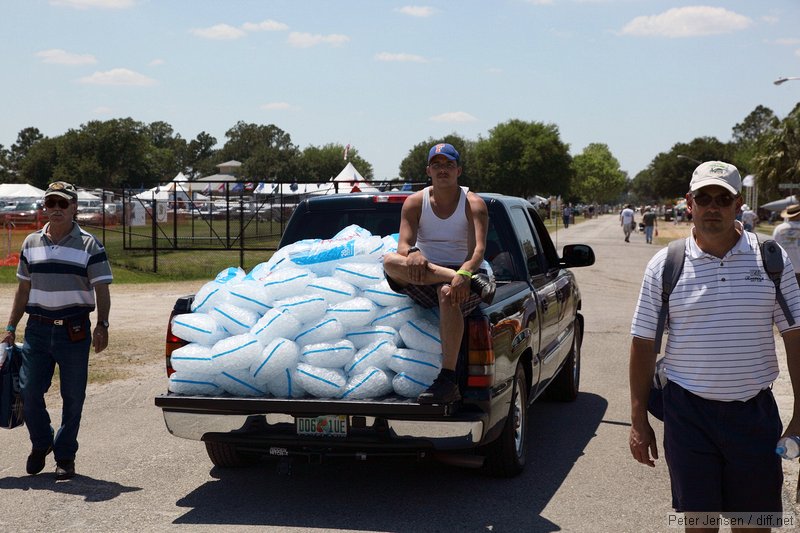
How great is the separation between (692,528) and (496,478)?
2.54 m

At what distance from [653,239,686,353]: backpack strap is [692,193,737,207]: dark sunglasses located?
0.18 m

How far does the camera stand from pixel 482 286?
5309 millimetres

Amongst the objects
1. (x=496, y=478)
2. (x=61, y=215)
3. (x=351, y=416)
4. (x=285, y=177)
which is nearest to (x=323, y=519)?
(x=351, y=416)

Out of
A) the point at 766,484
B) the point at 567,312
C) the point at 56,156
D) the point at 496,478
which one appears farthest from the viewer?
the point at 56,156

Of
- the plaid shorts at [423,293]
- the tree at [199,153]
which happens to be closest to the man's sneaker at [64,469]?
the plaid shorts at [423,293]

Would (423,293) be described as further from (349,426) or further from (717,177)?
(717,177)

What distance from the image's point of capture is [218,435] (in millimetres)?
5445

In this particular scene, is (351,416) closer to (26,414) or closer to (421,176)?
(26,414)

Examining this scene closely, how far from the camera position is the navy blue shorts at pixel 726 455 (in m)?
3.57

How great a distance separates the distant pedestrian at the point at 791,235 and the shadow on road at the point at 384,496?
6.73 metres

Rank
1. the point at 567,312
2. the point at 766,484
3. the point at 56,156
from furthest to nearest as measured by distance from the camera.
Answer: the point at 56,156 → the point at 567,312 → the point at 766,484

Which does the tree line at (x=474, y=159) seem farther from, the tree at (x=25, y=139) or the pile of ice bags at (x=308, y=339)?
the pile of ice bags at (x=308, y=339)

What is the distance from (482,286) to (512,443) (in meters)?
1.28

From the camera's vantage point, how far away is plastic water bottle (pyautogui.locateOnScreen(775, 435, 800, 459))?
3.43 metres
